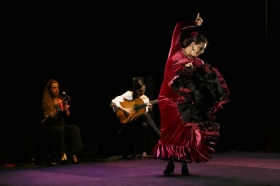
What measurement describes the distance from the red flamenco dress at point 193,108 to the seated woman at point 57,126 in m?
2.23

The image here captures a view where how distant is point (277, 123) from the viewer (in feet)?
27.1

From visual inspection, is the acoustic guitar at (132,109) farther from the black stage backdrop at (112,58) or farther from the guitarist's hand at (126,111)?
the black stage backdrop at (112,58)

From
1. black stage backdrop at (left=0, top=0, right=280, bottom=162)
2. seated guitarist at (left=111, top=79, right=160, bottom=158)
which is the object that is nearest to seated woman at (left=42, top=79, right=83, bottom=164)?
black stage backdrop at (left=0, top=0, right=280, bottom=162)

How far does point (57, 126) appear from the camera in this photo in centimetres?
683

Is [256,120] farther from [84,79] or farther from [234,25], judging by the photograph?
[84,79]

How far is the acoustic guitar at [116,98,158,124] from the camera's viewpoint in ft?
24.2

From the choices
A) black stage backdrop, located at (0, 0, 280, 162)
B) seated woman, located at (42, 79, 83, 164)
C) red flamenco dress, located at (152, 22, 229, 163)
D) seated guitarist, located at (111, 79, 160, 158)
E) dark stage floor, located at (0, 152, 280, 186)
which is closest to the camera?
dark stage floor, located at (0, 152, 280, 186)

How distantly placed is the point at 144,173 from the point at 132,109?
79.8 inches

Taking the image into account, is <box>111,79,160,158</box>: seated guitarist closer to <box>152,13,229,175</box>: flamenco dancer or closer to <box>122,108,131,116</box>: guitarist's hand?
<box>122,108,131,116</box>: guitarist's hand

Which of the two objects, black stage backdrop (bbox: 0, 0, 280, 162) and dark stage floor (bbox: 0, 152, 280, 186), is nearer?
dark stage floor (bbox: 0, 152, 280, 186)

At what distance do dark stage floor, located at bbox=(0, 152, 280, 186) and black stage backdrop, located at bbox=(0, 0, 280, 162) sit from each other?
95 cm

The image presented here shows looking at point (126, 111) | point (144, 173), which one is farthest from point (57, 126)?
point (144, 173)

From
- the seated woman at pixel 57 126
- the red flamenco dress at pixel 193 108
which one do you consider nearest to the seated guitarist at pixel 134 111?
the seated woman at pixel 57 126

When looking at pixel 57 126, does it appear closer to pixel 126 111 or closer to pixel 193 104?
pixel 126 111
